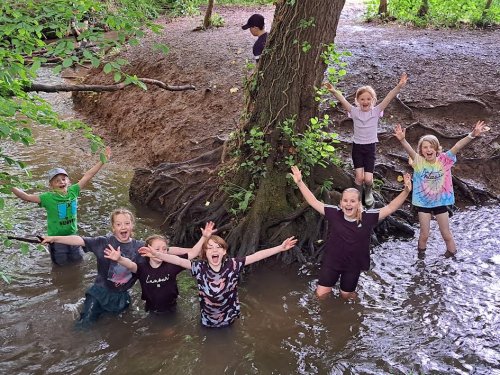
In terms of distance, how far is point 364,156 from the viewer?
7719mm

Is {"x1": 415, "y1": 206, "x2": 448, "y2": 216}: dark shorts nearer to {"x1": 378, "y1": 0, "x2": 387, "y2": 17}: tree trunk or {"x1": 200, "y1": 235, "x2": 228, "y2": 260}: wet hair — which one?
{"x1": 200, "y1": 235, "x2": 228, "y2": 260}: wet hair

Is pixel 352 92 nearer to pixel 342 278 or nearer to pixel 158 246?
pixel 342 278

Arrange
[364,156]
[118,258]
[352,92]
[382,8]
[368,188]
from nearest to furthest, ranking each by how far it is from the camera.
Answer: [118,258]
[364,156]
[368,188]
[352,92]
[382,8]

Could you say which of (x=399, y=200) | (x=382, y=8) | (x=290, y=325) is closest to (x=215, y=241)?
(x=290, y=325)

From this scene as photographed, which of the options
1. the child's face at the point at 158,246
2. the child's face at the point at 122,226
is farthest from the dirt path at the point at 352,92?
the child's face at the point at 158,246

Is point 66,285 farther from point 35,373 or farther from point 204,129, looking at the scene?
point 204,129

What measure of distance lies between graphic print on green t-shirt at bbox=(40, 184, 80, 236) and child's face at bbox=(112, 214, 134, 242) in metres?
1.67

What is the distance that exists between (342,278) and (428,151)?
2.20m

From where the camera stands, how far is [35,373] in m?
5.07

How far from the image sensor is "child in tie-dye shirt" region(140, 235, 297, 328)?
516cm

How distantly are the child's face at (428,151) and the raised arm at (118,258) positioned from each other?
4.13 m

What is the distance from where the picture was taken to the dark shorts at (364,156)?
764 centimetres

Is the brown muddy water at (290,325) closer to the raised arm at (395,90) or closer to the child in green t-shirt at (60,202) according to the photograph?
the child in green t-shirt at (60,202)

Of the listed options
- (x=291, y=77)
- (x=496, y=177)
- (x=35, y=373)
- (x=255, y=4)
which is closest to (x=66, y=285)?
(x=35, y=373)
